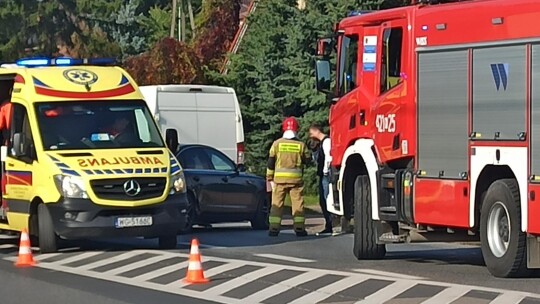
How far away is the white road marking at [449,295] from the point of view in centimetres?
1174

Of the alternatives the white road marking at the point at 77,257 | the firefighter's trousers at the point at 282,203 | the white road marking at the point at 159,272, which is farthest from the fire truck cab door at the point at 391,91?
the firefighter's trousers at the point at 282,203

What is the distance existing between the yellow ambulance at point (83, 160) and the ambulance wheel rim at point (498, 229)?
17.1ft

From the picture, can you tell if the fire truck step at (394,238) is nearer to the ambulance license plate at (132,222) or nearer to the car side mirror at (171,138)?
the ambulance license plate at (132,222)

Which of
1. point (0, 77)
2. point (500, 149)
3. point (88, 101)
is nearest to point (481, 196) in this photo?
point (500, 149)

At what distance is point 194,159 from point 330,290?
33.3 ft

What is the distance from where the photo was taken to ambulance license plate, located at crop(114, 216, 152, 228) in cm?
1711

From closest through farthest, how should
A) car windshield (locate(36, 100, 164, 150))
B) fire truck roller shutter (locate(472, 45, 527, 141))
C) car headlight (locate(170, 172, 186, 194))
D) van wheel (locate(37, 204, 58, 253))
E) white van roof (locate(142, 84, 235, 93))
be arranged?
fire truck roller shutter (locate(472, 45, 527, 141)), van wheel (locate(37, 204, 58, 253)), car headlight (locate(170, 172, 186, 194)), car windshield (locate(36, 100, 164, 150)), white van roof (locate(142, 84, 235, 93))

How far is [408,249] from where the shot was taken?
1847cm

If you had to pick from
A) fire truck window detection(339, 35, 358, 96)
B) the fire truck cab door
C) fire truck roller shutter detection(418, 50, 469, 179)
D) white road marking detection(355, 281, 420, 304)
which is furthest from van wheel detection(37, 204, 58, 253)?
white road marking detection(355, 281, 420, 304)

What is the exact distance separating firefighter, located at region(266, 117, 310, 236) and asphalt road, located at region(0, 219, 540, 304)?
136 centimetres

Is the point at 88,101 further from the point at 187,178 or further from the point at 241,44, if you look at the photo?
the point at 241,44

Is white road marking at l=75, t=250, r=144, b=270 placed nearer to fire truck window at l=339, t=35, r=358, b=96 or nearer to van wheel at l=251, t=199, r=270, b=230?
fire truck window at l=339, t=35, r=358, b=96

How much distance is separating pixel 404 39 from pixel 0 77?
6.99 m

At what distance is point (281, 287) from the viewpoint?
13266 mm
